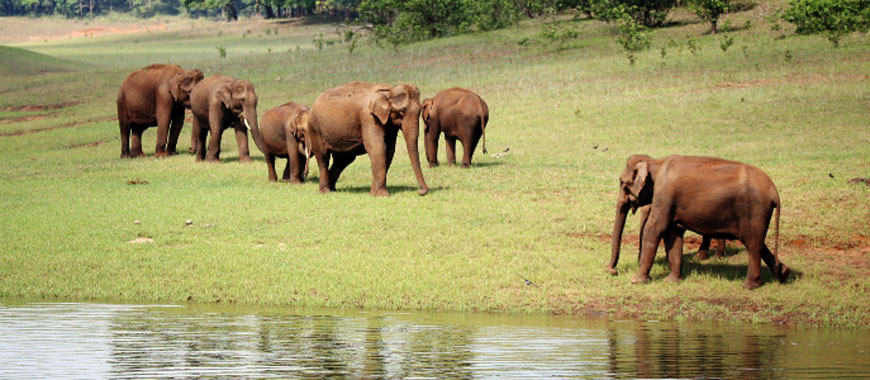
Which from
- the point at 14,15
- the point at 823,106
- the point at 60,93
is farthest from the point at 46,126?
the point at 14,15

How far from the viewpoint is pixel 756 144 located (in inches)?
1005

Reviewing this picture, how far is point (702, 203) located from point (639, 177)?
2.79ft

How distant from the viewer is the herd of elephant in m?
12.0

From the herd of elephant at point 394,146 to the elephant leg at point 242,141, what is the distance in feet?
0.10

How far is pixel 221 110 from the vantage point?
2450cm

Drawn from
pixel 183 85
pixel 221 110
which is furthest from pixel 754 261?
pixel 183 85

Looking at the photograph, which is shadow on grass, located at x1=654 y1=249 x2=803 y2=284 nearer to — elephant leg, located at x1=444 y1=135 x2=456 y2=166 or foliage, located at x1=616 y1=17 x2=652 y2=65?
elephant leg, located at x1=444 y1=135 x2=456 y2=166

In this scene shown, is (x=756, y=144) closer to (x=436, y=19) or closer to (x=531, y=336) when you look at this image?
(x=531, y=336)

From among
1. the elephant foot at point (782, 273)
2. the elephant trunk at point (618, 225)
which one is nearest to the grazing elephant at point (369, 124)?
the elephant trunk at point (618, 225)

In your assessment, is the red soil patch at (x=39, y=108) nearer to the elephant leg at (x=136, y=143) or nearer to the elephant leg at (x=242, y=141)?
the elephant leg at (x=136, y=143)

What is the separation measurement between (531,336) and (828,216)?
334 inches

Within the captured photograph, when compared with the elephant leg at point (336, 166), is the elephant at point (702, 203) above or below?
above

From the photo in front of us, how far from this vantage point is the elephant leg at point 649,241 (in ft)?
40.3

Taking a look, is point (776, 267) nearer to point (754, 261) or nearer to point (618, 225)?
point (754, 261)
